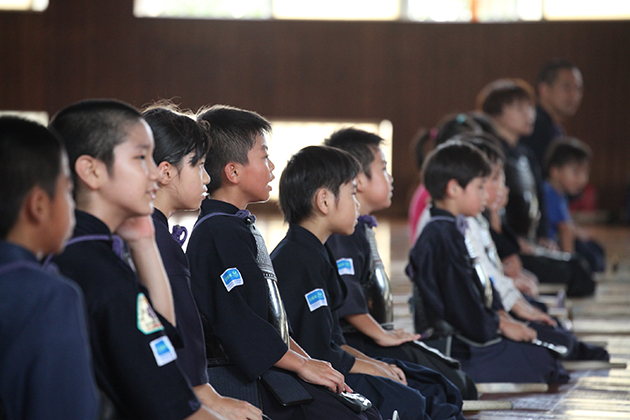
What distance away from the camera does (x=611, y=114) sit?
45.0ft

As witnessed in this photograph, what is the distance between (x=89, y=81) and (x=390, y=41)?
5.63 metres

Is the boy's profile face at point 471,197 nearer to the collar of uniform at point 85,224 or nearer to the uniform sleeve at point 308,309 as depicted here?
the uniform sleeve at point 308,309

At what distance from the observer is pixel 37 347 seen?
3.65 ft

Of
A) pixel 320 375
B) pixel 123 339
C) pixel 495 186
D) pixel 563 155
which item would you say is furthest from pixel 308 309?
pixel 563 155

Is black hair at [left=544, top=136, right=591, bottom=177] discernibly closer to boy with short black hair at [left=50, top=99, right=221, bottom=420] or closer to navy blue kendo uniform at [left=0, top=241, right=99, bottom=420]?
boy with short black hair at [left=50, top=99, right=221, bottom=420]

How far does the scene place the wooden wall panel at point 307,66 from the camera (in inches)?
537

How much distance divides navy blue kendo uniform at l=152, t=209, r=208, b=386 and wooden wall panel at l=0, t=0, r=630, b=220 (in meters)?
12.0

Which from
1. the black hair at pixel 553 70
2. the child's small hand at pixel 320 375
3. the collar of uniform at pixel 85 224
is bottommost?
the child's small hand at pixel 320 375

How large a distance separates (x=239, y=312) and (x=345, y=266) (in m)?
0.79

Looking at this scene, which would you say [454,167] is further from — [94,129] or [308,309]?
[94,129]

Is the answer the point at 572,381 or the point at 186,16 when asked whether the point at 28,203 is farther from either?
the point at 186,16

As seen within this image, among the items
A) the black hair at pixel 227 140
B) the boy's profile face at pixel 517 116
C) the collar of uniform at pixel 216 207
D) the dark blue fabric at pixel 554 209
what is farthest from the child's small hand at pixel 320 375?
the dark blue fabric at pixel 554 209

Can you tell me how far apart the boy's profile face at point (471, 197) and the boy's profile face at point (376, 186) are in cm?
46

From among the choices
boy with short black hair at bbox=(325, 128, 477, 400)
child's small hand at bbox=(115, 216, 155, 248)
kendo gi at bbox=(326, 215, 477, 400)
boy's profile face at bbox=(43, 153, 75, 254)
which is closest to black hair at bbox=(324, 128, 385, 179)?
boy with short black hair at bbox=(325, 128, 477, 400)
